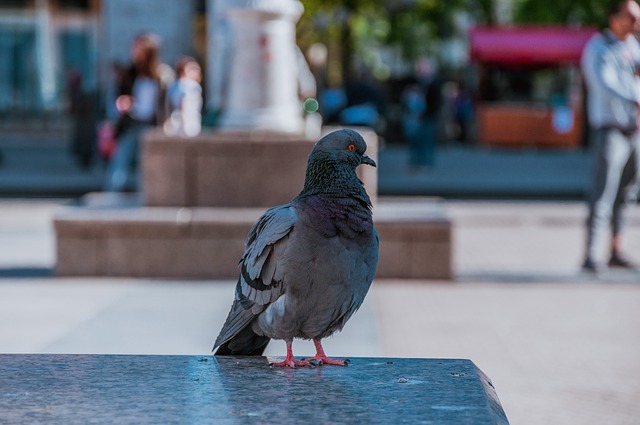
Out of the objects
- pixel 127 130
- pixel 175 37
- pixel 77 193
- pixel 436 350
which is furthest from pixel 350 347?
pixel 175 37

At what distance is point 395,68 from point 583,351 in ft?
147

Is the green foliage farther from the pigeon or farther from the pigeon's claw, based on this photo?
the pigeon's claw

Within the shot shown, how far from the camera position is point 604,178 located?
30.9 ft

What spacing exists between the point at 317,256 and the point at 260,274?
9.0 inches

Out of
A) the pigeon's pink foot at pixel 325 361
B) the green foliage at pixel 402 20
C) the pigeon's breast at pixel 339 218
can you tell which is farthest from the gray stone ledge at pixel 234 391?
the green foliage at pixel 402 20

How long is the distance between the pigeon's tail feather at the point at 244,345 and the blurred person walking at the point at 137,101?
29.9 ft

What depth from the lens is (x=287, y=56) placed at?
35.0 ft

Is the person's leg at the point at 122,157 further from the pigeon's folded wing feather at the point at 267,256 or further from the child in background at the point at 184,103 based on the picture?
the pigeon's folded wing feather at the point at 267,256

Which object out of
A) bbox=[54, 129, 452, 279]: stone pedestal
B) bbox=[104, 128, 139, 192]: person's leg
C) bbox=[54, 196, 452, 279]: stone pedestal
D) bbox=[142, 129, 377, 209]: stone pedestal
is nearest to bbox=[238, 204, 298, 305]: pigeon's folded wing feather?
bbox=[54, 129, 452, 279]: stone pedestal

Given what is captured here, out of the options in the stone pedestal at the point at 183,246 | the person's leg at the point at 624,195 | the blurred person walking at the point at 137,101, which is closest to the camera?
the stone pedestal at the point at 183,246

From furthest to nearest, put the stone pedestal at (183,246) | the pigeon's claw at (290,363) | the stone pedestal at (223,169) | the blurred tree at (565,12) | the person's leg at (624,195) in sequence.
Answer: the blurred tree at (565,12) → the stone pedestal at (223,169) → the person's leg at (624,195) → the stone pedestal at (183,246) → the pigeon's claw at (290,363)

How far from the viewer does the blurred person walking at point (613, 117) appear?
9383 millimetres

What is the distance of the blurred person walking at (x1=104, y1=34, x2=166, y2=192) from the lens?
12906 millimetres

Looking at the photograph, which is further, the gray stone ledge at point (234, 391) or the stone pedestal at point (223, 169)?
the stone pedestal at point (223, 169)
